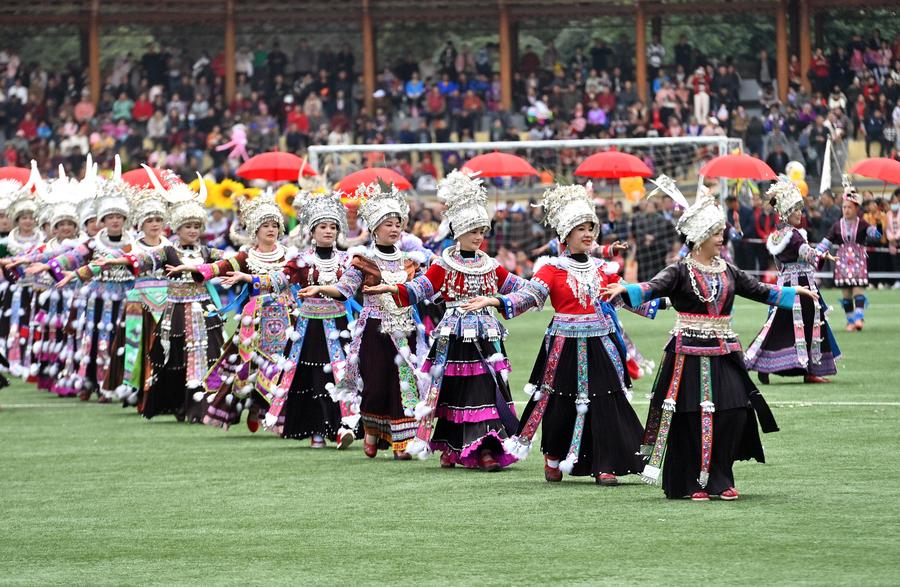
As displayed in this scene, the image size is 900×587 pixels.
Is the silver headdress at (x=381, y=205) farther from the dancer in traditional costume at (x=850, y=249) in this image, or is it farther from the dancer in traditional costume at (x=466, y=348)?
the dancer in traditional costume at (x=850, y=249)

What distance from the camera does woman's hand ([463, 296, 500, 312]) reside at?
10812 mm

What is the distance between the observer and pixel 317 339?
43.1 feet

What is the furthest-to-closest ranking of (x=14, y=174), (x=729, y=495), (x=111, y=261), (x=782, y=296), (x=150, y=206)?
1. (x=14, y=174)
2. (x=150, y=206)
3. (x=111, y=261)
4. (x=782, y=296)
5. (x=729, y=495)

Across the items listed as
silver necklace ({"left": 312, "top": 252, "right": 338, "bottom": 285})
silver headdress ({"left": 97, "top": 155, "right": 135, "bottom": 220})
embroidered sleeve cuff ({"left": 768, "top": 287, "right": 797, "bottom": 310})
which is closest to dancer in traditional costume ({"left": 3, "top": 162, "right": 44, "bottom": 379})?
silver headdress ({"left": 97, "top": 155, "right": 135, "bottom": 220})

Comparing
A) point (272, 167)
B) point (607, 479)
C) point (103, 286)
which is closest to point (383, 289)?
point (607, 479)

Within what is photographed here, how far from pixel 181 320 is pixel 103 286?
243 centimetres

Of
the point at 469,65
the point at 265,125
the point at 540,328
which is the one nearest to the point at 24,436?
the point at 540,328

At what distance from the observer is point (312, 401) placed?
1330 cm

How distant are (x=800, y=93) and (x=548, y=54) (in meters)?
6.30

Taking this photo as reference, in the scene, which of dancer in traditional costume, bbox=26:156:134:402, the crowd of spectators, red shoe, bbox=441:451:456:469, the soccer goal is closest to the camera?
red shoe, bbox=441:451:456:469

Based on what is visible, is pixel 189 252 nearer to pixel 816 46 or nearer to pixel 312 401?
pixel 312 401

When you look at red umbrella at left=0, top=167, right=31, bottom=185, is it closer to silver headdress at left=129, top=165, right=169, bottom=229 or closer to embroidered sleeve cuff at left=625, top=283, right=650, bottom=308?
silver headdress at left=129, top=165, right=169, bottom=229

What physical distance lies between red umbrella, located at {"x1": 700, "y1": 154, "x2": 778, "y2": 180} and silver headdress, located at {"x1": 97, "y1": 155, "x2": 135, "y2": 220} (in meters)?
9.73

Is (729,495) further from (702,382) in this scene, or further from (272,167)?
(272,167)
